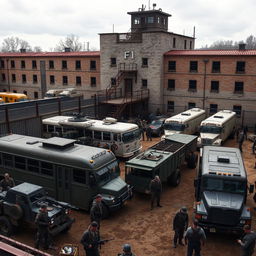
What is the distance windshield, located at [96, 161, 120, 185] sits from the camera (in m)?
14.0

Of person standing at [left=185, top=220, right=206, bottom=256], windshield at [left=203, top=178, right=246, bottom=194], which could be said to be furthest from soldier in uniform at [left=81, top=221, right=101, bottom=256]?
windshield at [left=203, top=178, right=246, bottom=194]

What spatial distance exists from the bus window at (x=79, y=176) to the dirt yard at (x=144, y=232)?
1.81m

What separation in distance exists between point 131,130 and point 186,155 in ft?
14.5

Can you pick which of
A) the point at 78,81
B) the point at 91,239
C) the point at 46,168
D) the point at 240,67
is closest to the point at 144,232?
the point at 91,239

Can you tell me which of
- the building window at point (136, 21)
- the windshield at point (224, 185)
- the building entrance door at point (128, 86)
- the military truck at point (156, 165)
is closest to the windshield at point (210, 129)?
the military truck at point (156, 165)

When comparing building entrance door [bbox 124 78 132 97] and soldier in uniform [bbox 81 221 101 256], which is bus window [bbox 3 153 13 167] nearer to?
soldier in uniform [bbox 81 221 101 256]

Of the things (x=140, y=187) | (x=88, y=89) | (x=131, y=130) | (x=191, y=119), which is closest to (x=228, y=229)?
(x=140, y=187)

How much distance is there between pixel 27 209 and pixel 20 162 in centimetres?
450

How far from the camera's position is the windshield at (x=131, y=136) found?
70.2ft

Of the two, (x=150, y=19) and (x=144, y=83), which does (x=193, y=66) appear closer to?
(x=144, y=83)

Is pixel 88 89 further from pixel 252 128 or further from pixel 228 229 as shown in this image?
pixel 228 229

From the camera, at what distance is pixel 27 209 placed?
1170 cm

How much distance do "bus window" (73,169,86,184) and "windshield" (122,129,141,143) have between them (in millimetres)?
7673

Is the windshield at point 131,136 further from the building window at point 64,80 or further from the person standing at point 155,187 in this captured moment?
the building window at point 64,80
